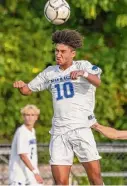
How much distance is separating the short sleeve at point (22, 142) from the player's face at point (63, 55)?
2915mm

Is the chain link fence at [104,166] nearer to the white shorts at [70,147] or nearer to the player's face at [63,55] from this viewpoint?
the white shorts at [70,147]

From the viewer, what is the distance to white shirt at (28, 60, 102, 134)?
29.5ft

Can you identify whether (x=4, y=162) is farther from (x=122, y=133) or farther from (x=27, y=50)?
(x=122, y=133)

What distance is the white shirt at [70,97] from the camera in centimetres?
898

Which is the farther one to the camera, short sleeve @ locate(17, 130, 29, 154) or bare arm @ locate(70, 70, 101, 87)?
short sleeve @ locate(17, 130, 29, 154)

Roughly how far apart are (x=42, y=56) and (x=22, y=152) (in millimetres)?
2596

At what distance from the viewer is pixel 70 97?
8.99 meters

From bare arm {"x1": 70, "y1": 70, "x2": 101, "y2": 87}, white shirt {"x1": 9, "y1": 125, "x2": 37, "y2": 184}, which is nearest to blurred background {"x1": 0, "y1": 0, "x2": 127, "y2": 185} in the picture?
white shirt {"x1": 9, "y1": 125, "x2": 37, "y2": 184}

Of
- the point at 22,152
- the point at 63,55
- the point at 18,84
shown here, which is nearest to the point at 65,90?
the point at 63,55

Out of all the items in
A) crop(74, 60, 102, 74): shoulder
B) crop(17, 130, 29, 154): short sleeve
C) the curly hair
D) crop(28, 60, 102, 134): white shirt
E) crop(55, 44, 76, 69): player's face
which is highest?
the curly hair

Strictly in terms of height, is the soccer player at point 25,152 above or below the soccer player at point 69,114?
below

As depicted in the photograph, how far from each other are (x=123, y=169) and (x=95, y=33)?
7.13 ft

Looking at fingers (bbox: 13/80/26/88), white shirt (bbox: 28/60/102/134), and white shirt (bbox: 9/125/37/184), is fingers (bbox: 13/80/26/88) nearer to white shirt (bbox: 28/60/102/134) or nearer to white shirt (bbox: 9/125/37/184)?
white shirt (bbox: 28/60/102/134)

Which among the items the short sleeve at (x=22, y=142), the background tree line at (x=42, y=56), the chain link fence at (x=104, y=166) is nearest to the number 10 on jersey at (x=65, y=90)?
the short sleeve at (x=22, y=142)
